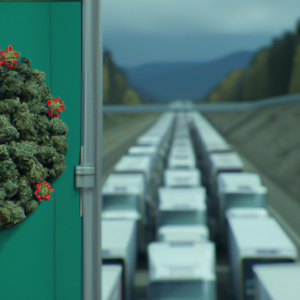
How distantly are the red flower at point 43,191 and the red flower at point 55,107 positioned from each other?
0.24 meters

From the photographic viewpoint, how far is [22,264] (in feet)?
4.84

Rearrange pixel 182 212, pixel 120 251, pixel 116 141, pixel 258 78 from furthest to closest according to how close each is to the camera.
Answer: pixel 258 78, pixel 116 141, pixel 182 212, pixel 120 251

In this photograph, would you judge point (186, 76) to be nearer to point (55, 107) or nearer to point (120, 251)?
point (120, 251)

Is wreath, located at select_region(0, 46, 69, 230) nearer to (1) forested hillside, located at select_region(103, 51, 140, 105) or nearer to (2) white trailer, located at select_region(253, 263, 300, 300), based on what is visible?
(2) white trailer, located at select_region(253, 263, 300, 300)

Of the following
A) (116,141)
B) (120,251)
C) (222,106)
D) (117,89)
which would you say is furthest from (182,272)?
(222,106)

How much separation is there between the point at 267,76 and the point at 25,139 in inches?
744

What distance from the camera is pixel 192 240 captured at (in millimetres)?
3590

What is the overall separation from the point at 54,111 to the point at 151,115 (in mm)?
26309

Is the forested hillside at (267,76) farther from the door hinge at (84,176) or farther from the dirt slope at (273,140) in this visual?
the door hinge at (84,176)

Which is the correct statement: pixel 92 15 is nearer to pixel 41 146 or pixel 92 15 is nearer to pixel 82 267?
pixel 41 146

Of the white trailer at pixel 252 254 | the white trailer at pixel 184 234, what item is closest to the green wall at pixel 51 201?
the white trailer at pixel 252 254

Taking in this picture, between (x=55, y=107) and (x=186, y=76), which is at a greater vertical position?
(x=186, y=76)

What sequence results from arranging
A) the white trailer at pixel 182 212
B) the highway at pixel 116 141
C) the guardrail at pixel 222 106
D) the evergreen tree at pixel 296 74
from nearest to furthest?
1. the white trailer at pixel 182 212
2. the highway at pixel 116 141
3. the guardrail at pixel 222 106
4. the evergreen tree at pixel 296 74

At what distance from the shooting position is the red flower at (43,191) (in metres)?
1.44
